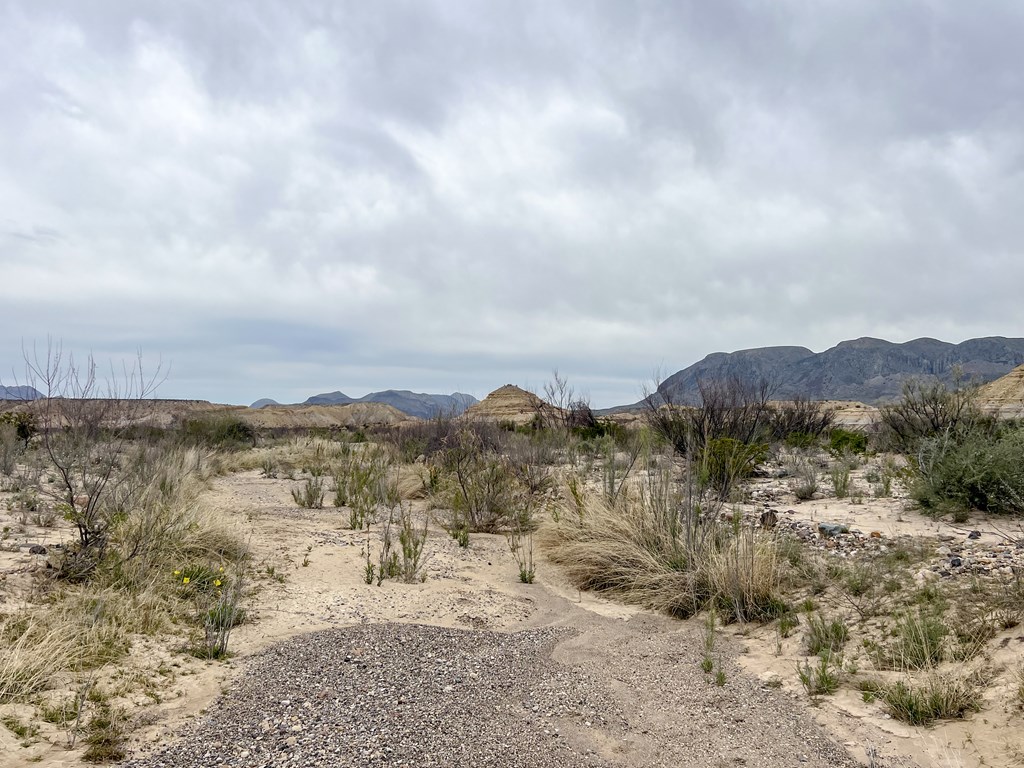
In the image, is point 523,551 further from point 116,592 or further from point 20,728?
point 20,728

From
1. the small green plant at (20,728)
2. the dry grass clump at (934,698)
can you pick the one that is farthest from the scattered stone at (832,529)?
the small green plant at (20,728)

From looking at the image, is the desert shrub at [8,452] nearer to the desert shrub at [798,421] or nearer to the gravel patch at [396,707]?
the gravel patch at [396,707]

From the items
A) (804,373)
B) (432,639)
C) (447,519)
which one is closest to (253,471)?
(447,519)

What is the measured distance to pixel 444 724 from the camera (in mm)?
3531

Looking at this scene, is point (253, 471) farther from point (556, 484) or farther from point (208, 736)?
point (208, 736)

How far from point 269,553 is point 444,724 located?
180 inches

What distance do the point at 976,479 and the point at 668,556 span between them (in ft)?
13.2

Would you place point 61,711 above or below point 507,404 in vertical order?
below

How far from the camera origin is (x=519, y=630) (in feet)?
17.6

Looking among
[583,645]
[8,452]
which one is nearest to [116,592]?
[583,645]

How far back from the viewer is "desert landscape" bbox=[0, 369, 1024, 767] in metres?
3.31

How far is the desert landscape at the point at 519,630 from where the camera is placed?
331cm

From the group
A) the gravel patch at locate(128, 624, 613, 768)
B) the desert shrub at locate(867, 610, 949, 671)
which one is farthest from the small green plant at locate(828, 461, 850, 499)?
the gravel patch at locate(128, 624, 613, 768)

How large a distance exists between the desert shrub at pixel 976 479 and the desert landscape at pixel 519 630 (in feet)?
0.51
